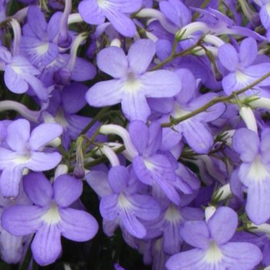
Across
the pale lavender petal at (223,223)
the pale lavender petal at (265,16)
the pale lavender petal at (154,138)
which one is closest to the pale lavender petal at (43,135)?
the pale lavender petal at (154,138)

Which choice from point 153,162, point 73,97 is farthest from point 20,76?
point 153,162

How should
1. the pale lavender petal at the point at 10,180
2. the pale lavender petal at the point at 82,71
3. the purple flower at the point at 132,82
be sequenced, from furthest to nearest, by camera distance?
the pale lavender petal at the point at 82,71, the purple flower at the point at 132,82, the pale lavender petal at the point at 10,180

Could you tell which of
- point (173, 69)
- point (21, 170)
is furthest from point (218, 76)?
point (21, 170)

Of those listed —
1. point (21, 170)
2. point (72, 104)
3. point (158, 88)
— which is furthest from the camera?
point (72, 104)

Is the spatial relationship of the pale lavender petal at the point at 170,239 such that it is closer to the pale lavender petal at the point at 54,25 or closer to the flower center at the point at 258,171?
the flower center at the point at 258,171

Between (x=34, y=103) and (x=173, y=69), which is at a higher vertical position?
(x=173, y=69)

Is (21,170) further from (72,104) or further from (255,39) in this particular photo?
(255,39)

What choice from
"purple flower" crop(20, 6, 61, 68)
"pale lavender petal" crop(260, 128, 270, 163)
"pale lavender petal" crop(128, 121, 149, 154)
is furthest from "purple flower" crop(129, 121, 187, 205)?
"purple flower" crop(20, 6, 61, 68)
